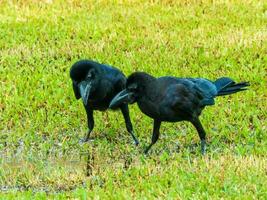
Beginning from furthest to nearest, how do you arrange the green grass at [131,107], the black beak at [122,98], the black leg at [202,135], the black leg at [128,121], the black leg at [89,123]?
the black leg at [89,123] < the black leg at [128,121] < the black leg at [202,135] < the black beak at [122,98] < the green grass at [131,107]

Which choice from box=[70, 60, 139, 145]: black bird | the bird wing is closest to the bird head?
box=[70, 60, 139, 145]: black bird

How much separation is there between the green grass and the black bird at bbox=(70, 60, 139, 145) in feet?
2.00

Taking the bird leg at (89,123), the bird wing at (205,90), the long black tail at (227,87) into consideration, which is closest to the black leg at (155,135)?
the bird wing at (205,90)

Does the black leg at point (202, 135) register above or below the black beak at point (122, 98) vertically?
below

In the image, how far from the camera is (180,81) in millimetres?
8523

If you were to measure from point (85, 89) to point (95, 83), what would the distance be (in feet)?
0.52

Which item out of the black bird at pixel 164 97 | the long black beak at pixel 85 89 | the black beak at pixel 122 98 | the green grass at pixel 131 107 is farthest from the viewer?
the long black beak at pixel 85 89

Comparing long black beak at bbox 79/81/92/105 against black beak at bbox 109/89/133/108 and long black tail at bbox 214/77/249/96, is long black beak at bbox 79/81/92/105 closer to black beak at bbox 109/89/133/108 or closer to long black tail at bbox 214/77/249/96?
black beak at bbox 109/89/133/108

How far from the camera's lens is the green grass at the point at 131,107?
300 inches

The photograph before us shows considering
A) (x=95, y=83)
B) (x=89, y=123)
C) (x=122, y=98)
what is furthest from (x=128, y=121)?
(x=122, y=98)

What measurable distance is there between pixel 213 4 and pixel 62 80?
5.19m

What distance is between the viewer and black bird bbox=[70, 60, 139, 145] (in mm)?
9008

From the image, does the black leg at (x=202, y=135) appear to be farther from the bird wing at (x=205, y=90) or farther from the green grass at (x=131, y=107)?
the bird wing at (x=205, y=90)

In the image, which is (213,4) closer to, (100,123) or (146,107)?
(100,123)
